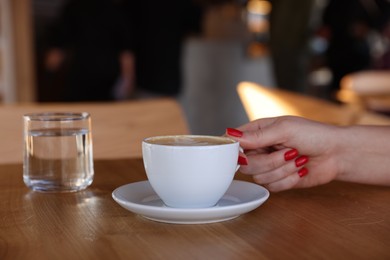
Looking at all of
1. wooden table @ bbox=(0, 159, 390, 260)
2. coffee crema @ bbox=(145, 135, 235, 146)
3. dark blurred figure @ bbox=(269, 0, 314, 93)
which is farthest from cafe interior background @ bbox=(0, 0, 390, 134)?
coffee crema @ bbox=(145, 135, 235, 146)

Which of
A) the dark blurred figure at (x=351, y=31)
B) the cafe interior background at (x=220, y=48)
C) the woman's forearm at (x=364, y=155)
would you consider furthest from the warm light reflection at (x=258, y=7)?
the woman's forearm at (x=364, y=155)

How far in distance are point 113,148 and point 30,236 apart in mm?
712

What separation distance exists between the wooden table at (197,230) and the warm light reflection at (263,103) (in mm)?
869

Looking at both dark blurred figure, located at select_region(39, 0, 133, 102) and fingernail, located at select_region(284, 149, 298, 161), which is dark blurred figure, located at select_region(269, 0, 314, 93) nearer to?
dark blurred figure, located at select_region(39, 0, 133, 102)

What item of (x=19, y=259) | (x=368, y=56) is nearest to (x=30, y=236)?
(x=19, y=259)

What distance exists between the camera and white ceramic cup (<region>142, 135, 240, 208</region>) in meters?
0.68

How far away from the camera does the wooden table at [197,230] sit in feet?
1.91

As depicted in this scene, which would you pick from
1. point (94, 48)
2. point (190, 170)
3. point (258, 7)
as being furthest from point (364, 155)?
point (258, 7)

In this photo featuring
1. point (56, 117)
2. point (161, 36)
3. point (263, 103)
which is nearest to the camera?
point (56, 117)

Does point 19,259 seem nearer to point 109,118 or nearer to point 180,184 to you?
point 180,184

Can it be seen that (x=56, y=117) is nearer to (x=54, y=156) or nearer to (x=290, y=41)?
(x=54, y=156)

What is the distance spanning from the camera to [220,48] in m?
4.69

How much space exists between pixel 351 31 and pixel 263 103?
504cm

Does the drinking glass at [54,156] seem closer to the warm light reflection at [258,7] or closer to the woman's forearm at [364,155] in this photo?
the woman's forearm at [364,155]
